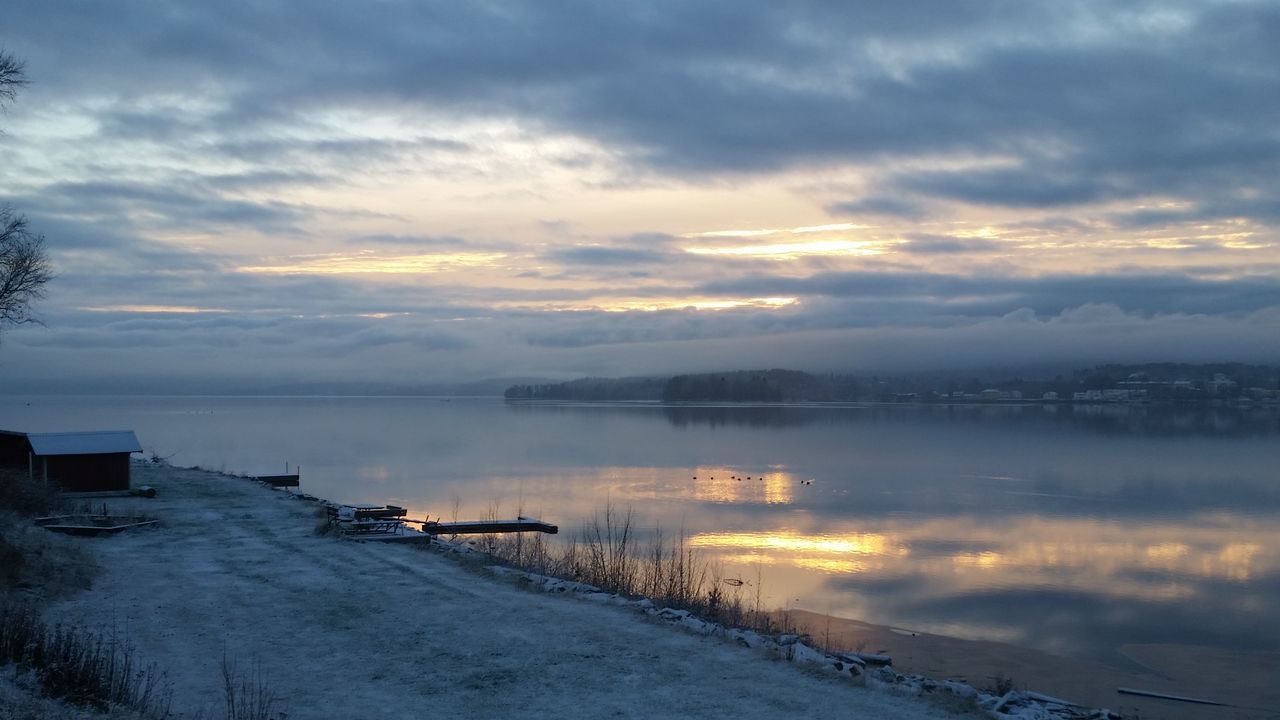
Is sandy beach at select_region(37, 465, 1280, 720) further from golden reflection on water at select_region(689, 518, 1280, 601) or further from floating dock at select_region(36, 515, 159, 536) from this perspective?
golden reflection on water at select_region(689, 518, 1280, 601)

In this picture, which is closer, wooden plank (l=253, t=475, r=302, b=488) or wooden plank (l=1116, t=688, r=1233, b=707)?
wooden plank (l=1116, t=688, r=1233, b=707)

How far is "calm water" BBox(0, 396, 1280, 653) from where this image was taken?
1908 cm

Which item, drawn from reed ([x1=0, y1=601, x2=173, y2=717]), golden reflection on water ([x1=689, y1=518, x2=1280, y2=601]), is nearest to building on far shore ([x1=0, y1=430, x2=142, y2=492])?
golden reflection on water ([x1=689, y1=518, x2=1280, y2=601])

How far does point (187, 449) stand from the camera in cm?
6362

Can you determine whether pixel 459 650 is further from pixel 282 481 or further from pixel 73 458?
pixel 282 481

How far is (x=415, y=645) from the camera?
34.7ft

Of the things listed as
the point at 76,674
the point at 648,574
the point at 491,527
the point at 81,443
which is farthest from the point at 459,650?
the point at 81,443

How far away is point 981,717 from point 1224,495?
114ft

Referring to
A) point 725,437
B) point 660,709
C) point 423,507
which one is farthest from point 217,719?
point 725,437

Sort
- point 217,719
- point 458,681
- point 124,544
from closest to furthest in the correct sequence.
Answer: point 217,719 < point 458,681 < point 124,544

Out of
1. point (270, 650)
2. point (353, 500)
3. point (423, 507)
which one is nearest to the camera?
point (270, 650)

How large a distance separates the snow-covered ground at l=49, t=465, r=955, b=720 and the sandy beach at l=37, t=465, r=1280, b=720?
0.09 feet

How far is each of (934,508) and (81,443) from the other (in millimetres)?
26806

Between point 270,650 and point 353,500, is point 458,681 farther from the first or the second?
point 353,500
